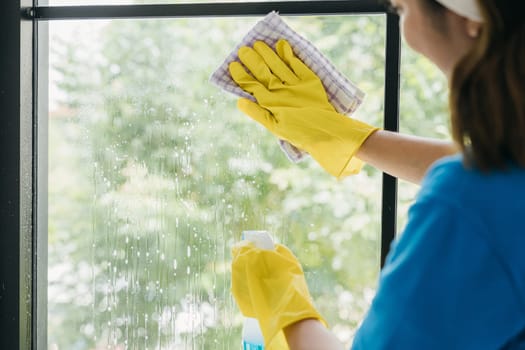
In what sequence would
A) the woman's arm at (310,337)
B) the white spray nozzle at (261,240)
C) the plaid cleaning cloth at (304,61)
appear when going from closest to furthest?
the woman's arm at (310,337) → the white spray nozzle at (261,240) → the plaid cleaning cloth at (304,61)

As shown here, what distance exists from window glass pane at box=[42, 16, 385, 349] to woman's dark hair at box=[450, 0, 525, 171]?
59 centimetres

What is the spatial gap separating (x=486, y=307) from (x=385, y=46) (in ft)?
2.29

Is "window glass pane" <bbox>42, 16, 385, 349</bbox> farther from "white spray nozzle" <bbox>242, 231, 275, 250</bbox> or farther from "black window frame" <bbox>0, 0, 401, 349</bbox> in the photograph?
"white spray nozzle" <bbox>242, 231, 275, 250</bbox>

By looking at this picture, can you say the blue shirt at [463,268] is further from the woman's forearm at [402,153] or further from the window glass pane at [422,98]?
the window glass pane at [422,98]

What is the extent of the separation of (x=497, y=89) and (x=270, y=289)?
510 millimetres

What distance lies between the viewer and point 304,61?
1.28m

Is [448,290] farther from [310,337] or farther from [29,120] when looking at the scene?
[29,120]

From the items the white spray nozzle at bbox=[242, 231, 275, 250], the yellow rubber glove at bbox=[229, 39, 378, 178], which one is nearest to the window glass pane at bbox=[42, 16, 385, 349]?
the yellow rubber glove at bbox=[229, 39, 378, 178]

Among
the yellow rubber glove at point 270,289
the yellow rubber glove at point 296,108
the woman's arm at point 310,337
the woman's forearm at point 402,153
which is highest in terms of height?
the yellow rubber glove at point 296,108

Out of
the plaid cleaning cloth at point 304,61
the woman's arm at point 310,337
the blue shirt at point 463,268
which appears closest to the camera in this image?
the blue shirt at point 463,268

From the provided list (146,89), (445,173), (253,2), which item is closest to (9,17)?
(146,89)

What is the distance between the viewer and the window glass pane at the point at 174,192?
1.36m

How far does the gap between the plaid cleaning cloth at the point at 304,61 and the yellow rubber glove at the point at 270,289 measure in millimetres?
300

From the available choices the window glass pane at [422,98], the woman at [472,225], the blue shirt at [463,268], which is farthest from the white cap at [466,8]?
the window glass pane at [422,98]
